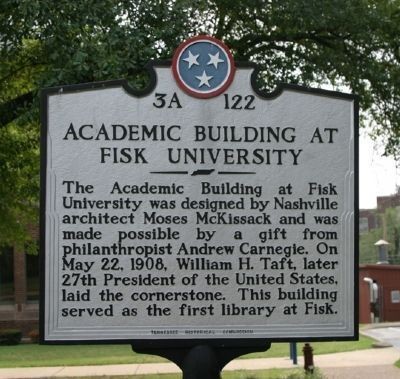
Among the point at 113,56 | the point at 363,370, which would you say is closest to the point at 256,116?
the point at 113,56

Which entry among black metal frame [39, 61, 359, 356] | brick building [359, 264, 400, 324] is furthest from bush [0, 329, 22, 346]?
black metal frame [39, 61, 359, 356]

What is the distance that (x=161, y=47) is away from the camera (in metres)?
9.49

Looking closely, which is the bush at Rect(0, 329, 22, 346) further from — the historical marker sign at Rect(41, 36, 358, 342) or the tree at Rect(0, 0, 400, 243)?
the historical marker sign at Rect(41, 36, 358, 342)

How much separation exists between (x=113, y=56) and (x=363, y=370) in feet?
28.9

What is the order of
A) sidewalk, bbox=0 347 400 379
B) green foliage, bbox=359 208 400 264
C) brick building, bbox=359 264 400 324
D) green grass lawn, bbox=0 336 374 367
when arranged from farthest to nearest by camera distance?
1. green foliage, bbox=359 208 400 264
2. brick building, bbox=359 264 400 324
3. green grass lawn, bbox=0 336 374 367
4. sidewalk, bbox=0 347 400 379

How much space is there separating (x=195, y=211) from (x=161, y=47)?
4.84m

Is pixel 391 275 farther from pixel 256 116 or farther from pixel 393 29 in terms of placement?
pixel 256 116

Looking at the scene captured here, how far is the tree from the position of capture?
354 inches

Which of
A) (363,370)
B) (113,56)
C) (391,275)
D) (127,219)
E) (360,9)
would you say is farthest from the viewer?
(391,275)

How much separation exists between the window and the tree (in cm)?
1287

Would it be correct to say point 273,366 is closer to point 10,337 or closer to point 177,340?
point 177,340

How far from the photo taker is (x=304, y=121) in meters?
5.25

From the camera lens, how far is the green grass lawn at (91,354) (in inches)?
690

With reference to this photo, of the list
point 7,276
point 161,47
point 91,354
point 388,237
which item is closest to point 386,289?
point 7,276
